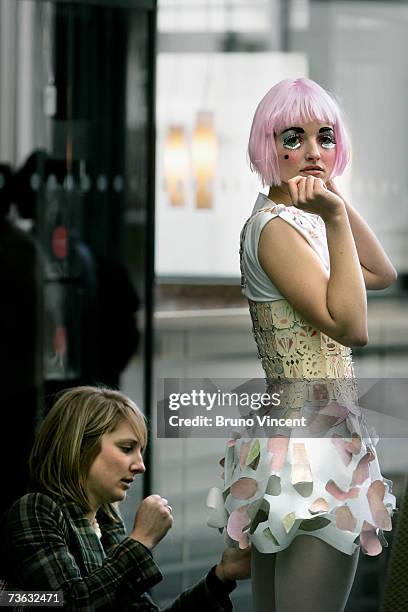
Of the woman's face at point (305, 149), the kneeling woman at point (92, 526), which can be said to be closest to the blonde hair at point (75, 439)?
the kneeling woman at point (92, 526)

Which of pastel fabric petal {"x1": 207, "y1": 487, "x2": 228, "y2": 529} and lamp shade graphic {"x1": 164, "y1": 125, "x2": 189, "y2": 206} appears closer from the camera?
pastel fabric petal {"x1": 207, "y1": 487, "x2": 228, "y2": 529}

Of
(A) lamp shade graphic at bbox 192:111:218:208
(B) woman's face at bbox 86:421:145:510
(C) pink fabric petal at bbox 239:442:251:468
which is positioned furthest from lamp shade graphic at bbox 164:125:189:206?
(C) pink fabric petal at bbox 239:442:251:468

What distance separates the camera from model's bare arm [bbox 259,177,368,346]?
229 centimetres

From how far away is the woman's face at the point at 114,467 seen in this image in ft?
8.63

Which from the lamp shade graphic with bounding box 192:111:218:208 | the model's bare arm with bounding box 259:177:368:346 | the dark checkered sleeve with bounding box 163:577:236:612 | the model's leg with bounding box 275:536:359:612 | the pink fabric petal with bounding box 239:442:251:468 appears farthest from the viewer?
the lamp shade graphic with bounding box 192:111:218:208

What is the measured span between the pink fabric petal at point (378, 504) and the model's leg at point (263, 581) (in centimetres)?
21

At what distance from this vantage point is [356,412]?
2.51m

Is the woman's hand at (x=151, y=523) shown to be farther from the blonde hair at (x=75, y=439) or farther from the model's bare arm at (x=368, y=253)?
the model's bare arm at (x=368, y=253)

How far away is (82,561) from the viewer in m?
2.57

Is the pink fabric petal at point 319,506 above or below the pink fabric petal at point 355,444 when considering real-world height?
below

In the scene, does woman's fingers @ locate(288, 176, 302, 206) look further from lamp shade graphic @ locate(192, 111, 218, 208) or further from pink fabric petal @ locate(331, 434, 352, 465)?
lamp shade graphic @ locate(192, 111, 218, 208)

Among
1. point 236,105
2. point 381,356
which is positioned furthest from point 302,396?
point 236,105

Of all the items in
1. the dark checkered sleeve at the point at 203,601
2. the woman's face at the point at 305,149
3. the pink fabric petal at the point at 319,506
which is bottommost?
the dark checkered sleeve at the point at 203,601

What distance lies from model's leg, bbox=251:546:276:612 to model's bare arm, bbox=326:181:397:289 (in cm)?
55
